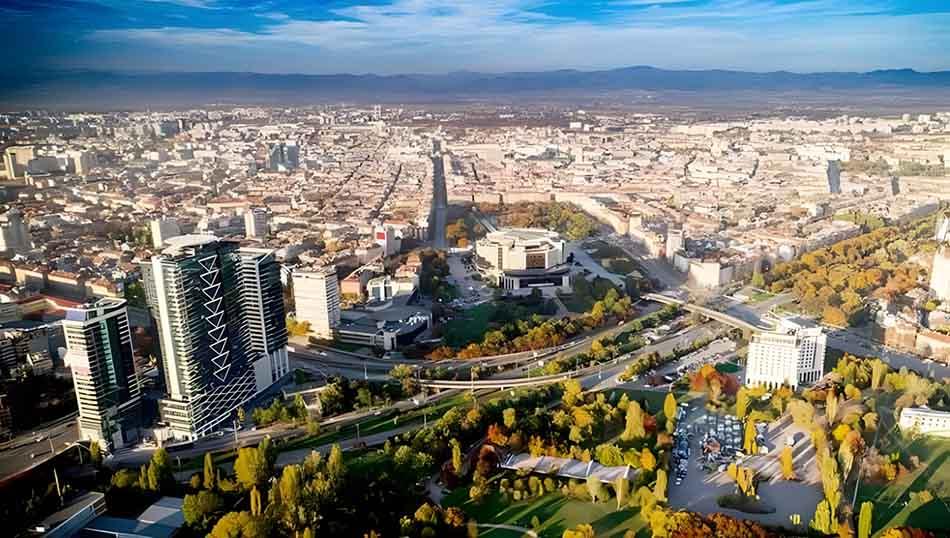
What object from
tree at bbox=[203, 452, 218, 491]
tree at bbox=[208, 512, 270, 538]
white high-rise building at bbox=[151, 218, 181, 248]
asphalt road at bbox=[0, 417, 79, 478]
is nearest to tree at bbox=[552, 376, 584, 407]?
tree at bbox=[208, 512, 270, 538]

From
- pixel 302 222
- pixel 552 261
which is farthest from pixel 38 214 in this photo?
pixel 552 261

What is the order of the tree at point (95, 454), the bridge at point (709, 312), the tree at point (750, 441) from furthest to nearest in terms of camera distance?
the bridge at point (709, 312)
the tree at point (750, 441)
the tree at point (95, 454)

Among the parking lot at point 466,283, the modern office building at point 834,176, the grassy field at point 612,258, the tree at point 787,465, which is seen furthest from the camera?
the modern office building at point 834,176

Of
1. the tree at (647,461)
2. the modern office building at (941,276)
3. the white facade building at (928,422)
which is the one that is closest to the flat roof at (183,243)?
the tree at (647,461)

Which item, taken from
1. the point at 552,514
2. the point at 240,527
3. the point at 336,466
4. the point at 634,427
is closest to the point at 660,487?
the point at 552,514

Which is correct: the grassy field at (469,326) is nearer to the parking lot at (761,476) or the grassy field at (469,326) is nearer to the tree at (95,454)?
the parking lot at (761,476)

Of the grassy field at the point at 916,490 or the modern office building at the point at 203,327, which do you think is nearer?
the grassy field at the point at 916,490

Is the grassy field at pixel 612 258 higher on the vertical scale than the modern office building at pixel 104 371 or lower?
lower
